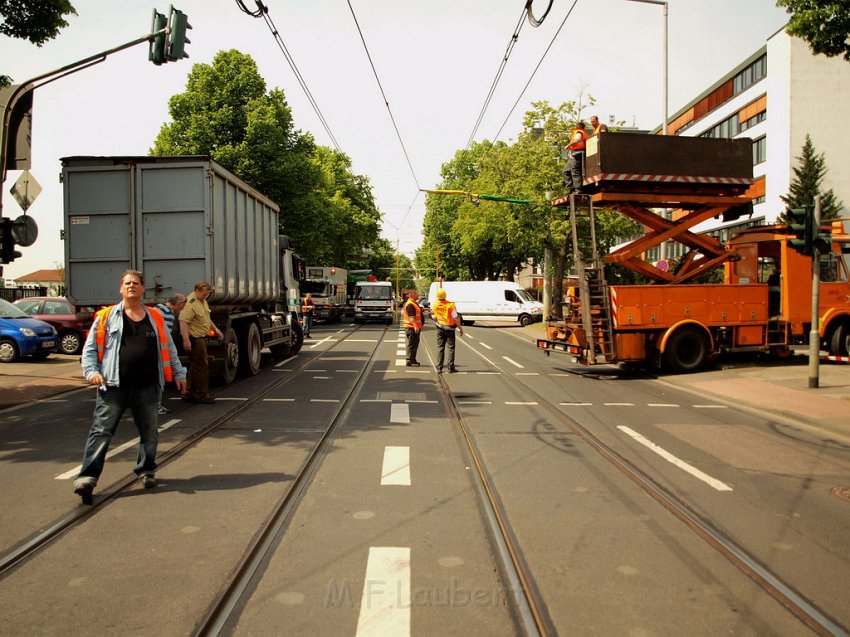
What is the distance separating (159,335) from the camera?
18.7 feet

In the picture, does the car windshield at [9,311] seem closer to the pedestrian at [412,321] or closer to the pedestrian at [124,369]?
the pedestrian at [412,321]

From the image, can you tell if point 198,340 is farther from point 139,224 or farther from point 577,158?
point 577,158

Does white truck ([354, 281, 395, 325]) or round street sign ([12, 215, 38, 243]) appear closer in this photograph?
round street sign ([12, 215, 38, 243])

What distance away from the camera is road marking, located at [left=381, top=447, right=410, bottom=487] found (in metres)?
5.98

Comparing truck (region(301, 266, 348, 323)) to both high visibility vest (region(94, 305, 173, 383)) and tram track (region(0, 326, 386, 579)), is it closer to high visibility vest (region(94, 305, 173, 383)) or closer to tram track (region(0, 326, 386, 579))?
tram track (region(0, 326, 386, 579))

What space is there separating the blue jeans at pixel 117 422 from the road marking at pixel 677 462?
465 centimetres

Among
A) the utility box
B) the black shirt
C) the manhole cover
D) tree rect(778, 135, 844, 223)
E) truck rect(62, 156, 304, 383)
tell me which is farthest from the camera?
tree rect(778, 135, 844, 223)

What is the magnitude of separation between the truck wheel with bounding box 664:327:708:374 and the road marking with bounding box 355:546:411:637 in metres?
11.3

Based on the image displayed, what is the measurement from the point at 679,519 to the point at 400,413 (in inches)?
195

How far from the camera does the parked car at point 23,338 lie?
54.5ft

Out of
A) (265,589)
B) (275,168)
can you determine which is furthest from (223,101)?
(265,589)

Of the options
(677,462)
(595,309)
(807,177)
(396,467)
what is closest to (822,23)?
(595,309)

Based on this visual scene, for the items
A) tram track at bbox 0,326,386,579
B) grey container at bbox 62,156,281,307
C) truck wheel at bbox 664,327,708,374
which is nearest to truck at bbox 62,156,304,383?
grey container at bbox 62,156,281,307

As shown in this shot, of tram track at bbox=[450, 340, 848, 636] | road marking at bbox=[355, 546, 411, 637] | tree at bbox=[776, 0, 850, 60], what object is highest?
tree at bbox=[776, 0, 850, 60]
